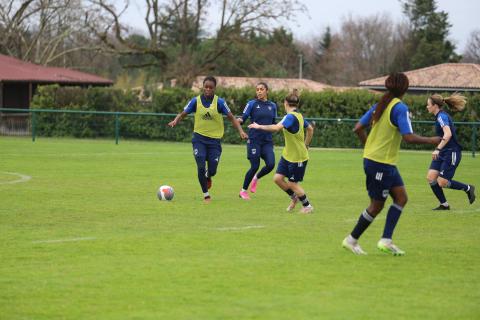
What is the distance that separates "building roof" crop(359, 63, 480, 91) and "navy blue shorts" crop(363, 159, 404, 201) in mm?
44423

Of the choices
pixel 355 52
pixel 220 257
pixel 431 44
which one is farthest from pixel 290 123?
pixel 355 52

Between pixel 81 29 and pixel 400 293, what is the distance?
50405 millimetres

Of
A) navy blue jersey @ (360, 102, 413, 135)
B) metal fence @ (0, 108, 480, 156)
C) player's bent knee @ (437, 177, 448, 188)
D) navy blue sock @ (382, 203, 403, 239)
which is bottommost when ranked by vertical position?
metal fence @ (0, 108, 480, 156)

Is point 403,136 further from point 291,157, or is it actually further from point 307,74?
point 307,74

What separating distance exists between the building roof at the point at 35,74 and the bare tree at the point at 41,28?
350cm

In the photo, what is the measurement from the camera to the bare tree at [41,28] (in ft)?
180

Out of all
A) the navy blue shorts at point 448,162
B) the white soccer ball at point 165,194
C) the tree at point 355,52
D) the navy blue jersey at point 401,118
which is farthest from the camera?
the tree at point 355,52

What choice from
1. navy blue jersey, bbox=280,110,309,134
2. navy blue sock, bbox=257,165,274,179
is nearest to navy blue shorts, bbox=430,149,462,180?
navy blue jersey, bbox=280,110,309,134

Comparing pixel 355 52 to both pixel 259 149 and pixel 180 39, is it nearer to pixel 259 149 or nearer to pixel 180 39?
pixel 180 39

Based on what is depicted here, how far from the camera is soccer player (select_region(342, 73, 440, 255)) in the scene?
8.96m

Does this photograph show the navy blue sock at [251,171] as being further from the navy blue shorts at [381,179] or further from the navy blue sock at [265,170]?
the navy blue shorts at [381,179]

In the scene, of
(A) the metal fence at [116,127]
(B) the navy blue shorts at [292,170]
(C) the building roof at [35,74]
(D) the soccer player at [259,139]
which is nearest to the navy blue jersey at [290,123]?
(B) the navy blue shorts at [292,170]

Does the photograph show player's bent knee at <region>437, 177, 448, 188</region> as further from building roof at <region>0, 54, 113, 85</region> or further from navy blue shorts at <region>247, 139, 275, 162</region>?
building roof at <region>0, 54, 113, 85</region>

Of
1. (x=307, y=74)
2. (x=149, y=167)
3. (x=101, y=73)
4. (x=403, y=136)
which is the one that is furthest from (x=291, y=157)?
(x=307, y=74)
